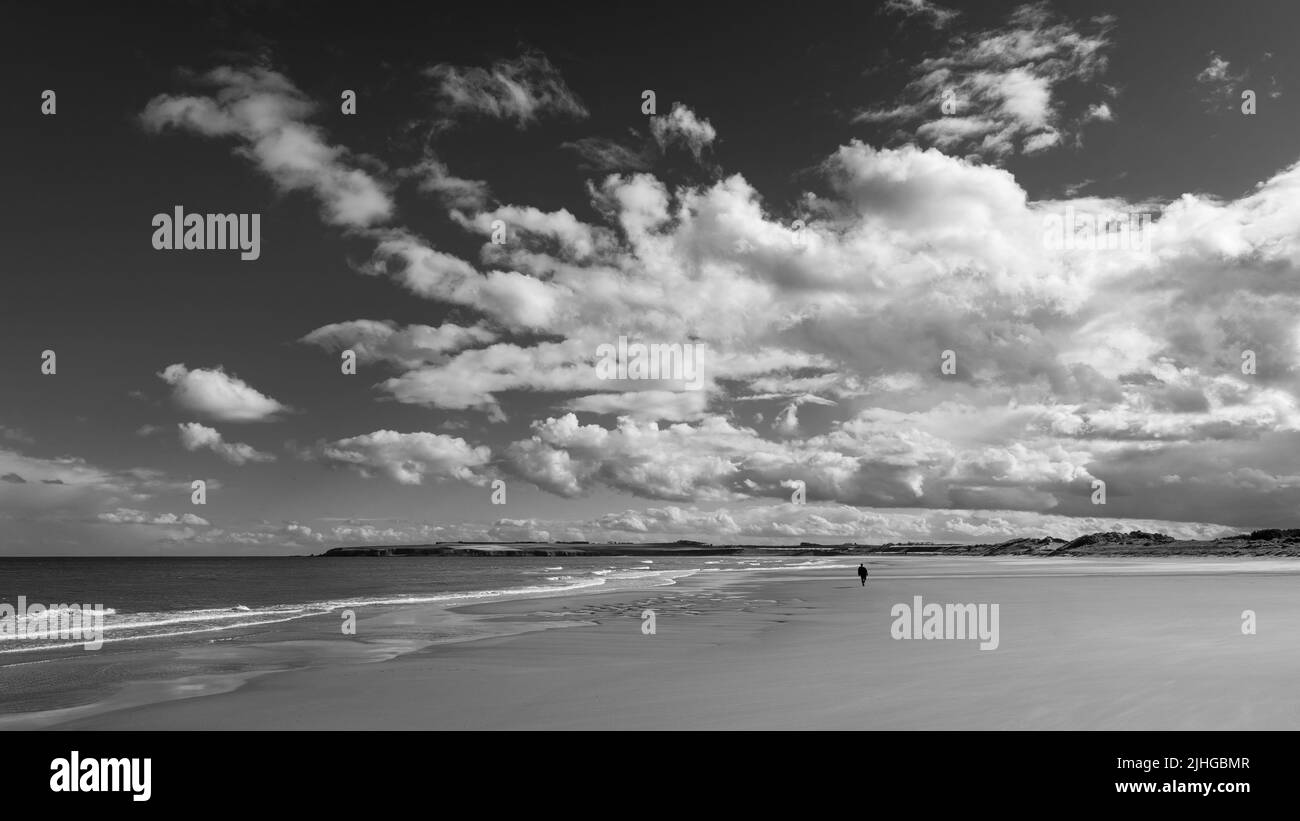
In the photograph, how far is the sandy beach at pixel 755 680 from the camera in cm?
1092

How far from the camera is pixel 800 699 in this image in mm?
12125

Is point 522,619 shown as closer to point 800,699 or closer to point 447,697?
point 447,697

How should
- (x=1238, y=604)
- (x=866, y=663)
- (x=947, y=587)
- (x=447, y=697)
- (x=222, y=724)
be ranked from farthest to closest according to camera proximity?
(x=947, y=587), (x=1238, y=604), (x=866, y=663), (x=447, y=697), (x=222, y=724)

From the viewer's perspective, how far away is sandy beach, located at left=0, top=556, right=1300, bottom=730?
10.9 metres

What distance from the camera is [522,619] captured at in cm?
2903

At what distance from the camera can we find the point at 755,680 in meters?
14.0
